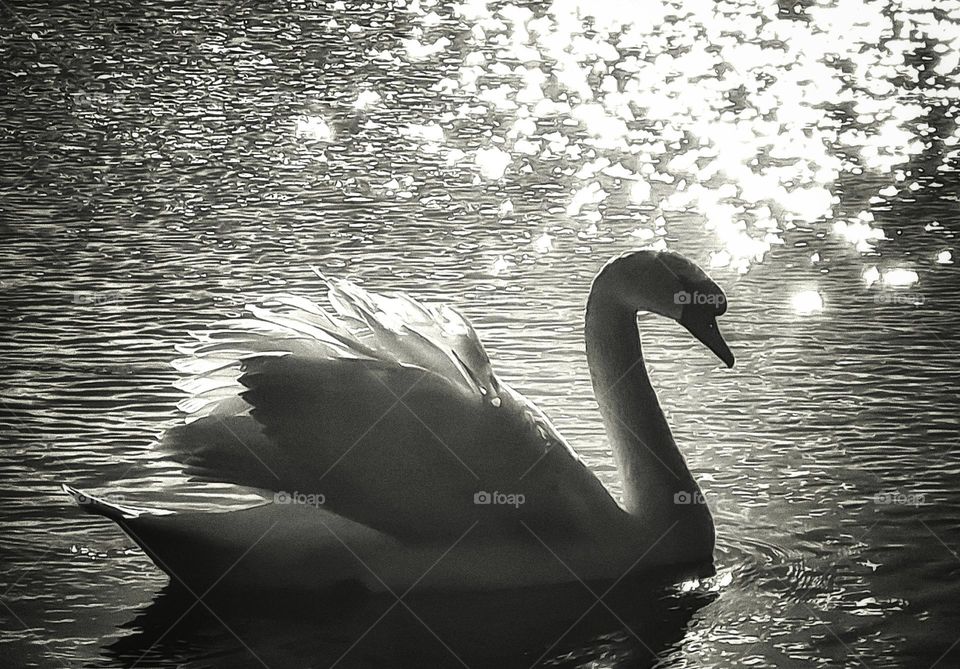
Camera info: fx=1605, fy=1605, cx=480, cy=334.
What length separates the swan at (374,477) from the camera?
4.94 m

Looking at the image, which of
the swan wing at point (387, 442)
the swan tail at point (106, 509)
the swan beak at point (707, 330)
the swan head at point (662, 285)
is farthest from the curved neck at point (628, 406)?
the swan tail at point (106, 509)

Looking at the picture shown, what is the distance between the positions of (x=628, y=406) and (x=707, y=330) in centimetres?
39

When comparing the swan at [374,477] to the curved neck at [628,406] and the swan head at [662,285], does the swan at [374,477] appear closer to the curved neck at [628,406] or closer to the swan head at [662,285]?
the curved neck at [628,406]

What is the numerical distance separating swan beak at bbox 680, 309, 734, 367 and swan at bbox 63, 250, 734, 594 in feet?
1.96

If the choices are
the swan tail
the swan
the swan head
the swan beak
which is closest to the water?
the swan

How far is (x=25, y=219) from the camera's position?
921 cm

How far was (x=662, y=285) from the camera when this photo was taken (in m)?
5.50

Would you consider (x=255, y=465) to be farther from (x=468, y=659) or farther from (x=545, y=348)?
(x=545, y=348)

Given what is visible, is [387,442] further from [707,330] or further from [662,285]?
[707,330]

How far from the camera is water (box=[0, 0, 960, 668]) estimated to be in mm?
5016

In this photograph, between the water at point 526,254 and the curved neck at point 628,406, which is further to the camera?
the curved neck at point 628,406

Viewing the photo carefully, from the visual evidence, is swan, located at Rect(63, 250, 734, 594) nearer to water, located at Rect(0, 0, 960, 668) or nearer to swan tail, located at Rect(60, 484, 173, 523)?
swan tail, located at Rect(60, 484, 173, 523)

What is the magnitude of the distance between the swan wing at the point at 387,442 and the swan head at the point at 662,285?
2.12 ft

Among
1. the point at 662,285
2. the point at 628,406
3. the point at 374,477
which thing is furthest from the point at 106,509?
the point at 662,285
